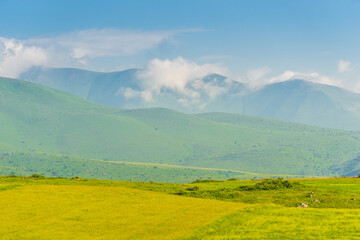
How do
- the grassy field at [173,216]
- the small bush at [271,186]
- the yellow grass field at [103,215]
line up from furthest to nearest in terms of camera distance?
the small bush at [271,186]
the yellow grass field at [103,215]
the grassy field at [173,216]

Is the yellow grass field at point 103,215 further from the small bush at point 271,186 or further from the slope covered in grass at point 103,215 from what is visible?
the small bush at point 271,186

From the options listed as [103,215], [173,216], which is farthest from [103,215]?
[173,216]

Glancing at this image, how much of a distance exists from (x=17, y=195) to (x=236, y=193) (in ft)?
93.5

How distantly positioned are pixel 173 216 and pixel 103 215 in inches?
280

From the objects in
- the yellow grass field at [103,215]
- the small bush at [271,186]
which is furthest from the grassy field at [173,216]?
the small bush at [271,186]

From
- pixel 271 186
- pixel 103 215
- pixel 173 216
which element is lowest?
pixel 103 215

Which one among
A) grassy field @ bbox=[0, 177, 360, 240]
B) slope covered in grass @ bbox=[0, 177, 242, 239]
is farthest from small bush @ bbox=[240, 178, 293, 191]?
slope covered in grass @ bbox=[0, 177, 242, 239]

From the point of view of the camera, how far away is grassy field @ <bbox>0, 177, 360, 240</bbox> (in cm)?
3097

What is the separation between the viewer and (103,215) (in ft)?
133

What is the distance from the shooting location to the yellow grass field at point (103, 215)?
33.9m

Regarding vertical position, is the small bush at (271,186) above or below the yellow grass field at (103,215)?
above

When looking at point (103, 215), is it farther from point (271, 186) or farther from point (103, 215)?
point (271, 186)

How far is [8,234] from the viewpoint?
34.4m

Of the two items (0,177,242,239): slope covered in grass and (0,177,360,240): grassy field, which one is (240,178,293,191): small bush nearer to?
(0,177,360,240): grassy field
